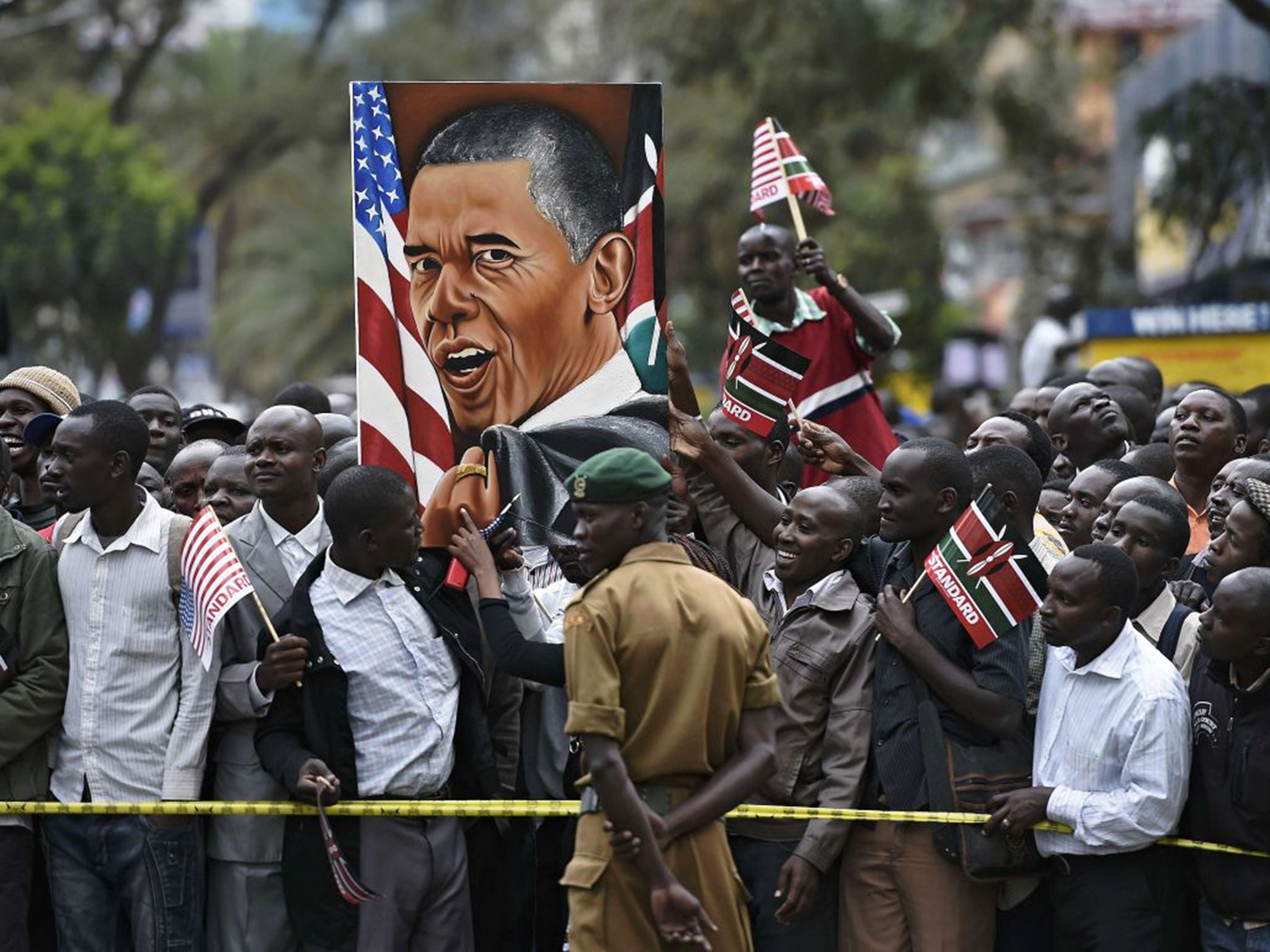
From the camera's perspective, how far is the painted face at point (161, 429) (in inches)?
362

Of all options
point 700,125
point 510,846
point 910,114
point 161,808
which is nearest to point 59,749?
point 161,808

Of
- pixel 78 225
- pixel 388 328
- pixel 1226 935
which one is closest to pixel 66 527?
pixel 388 328

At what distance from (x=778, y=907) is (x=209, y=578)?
7.12 feet

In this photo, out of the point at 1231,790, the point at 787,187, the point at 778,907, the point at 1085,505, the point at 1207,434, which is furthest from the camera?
the point at 787,187

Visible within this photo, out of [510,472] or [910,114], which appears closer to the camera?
[510,472]

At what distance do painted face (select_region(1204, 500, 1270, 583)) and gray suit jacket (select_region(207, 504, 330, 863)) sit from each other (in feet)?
10.5

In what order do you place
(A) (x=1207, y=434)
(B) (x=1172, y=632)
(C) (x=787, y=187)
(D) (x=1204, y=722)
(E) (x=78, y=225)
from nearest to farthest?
(D) (x=1204, y=722), (B) (x=1172, y=632), (A) (x=1207, y=434), (C) (x=787, y=187), (E) (x=78, y=225)

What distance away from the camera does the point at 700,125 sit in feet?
124

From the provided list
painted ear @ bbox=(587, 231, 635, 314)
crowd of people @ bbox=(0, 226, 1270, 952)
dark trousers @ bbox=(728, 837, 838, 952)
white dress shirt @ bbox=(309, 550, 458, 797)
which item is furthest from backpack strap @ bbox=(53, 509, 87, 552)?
dark trousers @ bbox=(728, 837, 838, 952)

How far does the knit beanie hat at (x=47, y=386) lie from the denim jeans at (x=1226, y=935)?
5066mm

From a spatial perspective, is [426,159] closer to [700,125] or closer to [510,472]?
[510,472]

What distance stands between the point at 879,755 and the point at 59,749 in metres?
2.82

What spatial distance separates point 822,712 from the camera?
672 centimetres

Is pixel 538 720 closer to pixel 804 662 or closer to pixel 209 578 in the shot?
pixel 804 662
